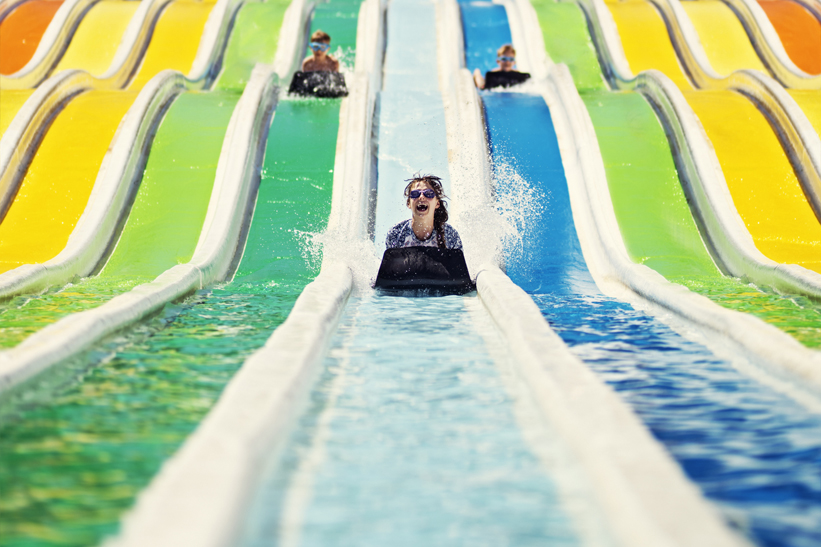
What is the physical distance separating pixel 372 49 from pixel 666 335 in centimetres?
887

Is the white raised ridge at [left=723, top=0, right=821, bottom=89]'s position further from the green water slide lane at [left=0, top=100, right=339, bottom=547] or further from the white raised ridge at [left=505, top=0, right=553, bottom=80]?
the green water slide lane at [left=0, top=100, right=339, bottom=547]

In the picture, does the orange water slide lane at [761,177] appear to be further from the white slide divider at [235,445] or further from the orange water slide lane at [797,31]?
the orange water slide lane at [797,31]

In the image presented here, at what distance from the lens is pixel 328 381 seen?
11.8 ft

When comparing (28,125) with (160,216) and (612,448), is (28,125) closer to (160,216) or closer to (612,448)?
(160,216)

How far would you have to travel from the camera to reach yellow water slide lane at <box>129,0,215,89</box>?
42.4 ft

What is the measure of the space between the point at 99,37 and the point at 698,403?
1315 cm

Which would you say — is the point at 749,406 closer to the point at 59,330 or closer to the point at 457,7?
the point at 59,330

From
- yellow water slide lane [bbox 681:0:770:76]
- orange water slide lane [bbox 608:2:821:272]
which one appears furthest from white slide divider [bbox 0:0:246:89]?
yellow water slide lane [bbox 681:0:770:76]

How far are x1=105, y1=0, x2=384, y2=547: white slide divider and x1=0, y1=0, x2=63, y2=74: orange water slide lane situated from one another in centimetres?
1126

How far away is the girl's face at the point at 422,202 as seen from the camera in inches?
247

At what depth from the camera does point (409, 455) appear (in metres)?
2.72

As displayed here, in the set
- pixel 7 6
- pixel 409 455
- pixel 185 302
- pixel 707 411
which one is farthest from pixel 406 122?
pixel 7 6

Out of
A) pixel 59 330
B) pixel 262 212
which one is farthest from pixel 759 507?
pixel 262 212

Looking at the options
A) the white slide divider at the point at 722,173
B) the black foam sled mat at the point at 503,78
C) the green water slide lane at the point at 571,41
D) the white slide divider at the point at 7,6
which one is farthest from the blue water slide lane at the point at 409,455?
the white slide divider at the point at 7,6
